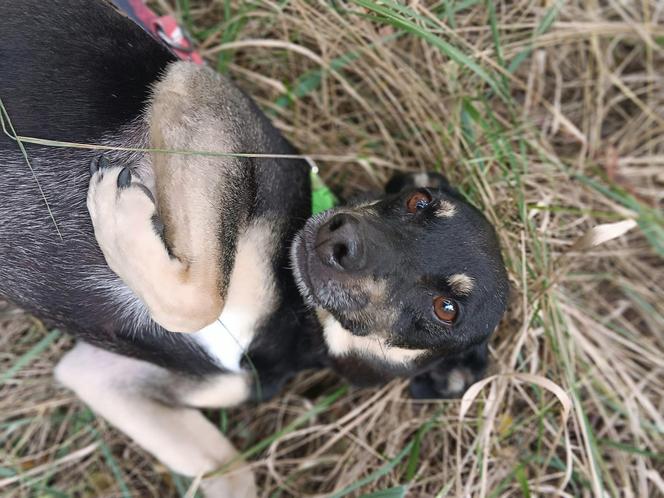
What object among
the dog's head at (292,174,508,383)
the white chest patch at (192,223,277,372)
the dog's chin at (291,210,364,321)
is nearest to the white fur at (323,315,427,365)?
the dog's head at (292,174,508,383)

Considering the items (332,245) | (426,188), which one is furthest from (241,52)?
(332,245)

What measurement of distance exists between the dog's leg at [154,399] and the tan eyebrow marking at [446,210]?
1.29m

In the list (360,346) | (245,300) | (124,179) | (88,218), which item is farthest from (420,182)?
(88,218)

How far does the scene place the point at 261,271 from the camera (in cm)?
297

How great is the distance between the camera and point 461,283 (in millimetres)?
2844

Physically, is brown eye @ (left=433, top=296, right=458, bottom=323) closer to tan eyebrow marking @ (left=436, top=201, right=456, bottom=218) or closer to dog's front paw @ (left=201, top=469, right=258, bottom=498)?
tan eyebrow marking @ (left=436, top=201, right=456, bottom=218)

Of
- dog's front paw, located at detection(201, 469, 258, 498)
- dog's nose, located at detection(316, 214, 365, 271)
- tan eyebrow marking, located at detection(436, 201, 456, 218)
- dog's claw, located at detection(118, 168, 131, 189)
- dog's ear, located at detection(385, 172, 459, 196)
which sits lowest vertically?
dog's front paw, located at detection(201, 469, 258, 498)

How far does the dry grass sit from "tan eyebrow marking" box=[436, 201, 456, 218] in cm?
66

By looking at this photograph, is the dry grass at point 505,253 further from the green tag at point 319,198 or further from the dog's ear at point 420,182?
the green tag at point 319,198

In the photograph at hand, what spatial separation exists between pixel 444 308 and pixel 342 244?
59 cm

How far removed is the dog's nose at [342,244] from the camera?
2.58 m

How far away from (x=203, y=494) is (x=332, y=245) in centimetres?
181

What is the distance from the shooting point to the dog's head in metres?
2.69

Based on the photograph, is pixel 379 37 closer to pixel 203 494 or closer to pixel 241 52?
pixel 241 52
